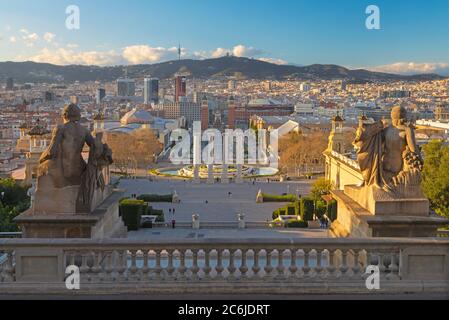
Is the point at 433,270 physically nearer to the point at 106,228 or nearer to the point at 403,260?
the point at 403,260

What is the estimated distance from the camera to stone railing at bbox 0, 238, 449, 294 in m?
5.76

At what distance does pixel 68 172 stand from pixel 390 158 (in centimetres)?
386

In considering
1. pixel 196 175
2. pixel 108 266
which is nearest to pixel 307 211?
pixel 108 266

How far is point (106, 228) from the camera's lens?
271 inches

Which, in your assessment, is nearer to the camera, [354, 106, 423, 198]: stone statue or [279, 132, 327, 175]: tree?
[354, 106, 423, 198]: stone statue

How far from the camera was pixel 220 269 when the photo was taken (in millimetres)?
5840

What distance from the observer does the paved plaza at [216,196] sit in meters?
34.0

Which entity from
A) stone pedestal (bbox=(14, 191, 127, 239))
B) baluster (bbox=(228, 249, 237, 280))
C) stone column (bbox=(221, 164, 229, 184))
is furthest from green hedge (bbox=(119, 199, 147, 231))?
stone column (bbox=(221, 164, 229, 184))

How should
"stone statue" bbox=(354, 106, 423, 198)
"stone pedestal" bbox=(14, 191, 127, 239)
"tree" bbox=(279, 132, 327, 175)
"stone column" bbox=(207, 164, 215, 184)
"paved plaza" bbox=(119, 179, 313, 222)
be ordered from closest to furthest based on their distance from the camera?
"stone pedestal" bbox=(14, 191, 127, 239), "stone statue" bbox=(354, 106, 423, 198), "paved plaza" bbox=(119, 179, 313, 222), "stone column" bbox=(207, 164, 215, 184), "tree" bbox=(279, 132, 327, 175)

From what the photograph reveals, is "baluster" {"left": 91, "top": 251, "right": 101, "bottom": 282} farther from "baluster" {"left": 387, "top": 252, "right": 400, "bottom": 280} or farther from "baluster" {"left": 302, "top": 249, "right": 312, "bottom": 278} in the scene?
"baluster" {"left": 387, "top": 252, "right": 400, "bottom": 280}

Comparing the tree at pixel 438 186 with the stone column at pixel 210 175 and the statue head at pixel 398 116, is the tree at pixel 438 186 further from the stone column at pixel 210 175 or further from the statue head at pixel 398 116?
the stone column at pixel 210 175

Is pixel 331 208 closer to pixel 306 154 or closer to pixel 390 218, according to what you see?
pixel 390 218

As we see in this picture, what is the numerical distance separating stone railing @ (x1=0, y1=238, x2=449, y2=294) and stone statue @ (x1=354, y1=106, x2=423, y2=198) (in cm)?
83

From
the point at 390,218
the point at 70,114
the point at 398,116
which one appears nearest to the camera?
the point at 390,218
